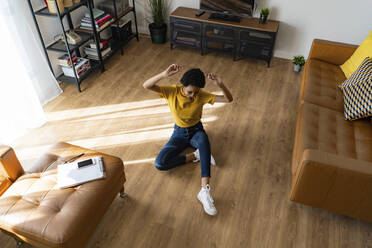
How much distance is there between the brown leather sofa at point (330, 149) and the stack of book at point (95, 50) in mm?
2471

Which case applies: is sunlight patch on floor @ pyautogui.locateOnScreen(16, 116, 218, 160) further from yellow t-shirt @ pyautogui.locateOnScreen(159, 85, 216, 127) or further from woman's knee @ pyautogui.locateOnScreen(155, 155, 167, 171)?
yellow t-shirt @ pyautogui.locateOnScreen(159, 85, 216, 127)

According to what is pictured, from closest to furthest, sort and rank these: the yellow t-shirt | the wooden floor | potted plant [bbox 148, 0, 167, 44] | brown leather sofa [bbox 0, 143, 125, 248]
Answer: brown leather sofa [bbox 0, 143, 125, 248], the wooden floor, the yellow t-shirt, potted plant [bbox 148, 0, 167, 44]

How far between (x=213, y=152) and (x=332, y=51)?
5.55 feet

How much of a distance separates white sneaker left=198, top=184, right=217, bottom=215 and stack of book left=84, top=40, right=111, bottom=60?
7.74ft

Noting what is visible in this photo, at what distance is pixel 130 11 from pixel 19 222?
335cm

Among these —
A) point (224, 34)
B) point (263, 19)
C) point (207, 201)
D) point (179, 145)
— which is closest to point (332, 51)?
point (263, 19)

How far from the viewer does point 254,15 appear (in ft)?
13.1

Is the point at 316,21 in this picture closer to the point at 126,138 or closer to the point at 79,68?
the point at 126,138

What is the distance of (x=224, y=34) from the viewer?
3928 millimetres

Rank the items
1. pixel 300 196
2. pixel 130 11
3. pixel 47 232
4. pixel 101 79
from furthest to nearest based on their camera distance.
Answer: pixel 130 11
pixel 101 79
pixel 300 196
pixel 47 232

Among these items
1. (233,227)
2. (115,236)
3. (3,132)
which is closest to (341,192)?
(233,227)

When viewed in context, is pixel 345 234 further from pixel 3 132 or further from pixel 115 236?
pixel 3 132

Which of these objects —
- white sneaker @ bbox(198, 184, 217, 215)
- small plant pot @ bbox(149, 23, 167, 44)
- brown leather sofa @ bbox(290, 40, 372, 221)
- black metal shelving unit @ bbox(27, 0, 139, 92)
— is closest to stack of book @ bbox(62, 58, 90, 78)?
black metal shelving unit @ bbox(27, 0, 139, 92)

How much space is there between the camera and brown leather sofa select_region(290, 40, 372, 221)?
180 cm
